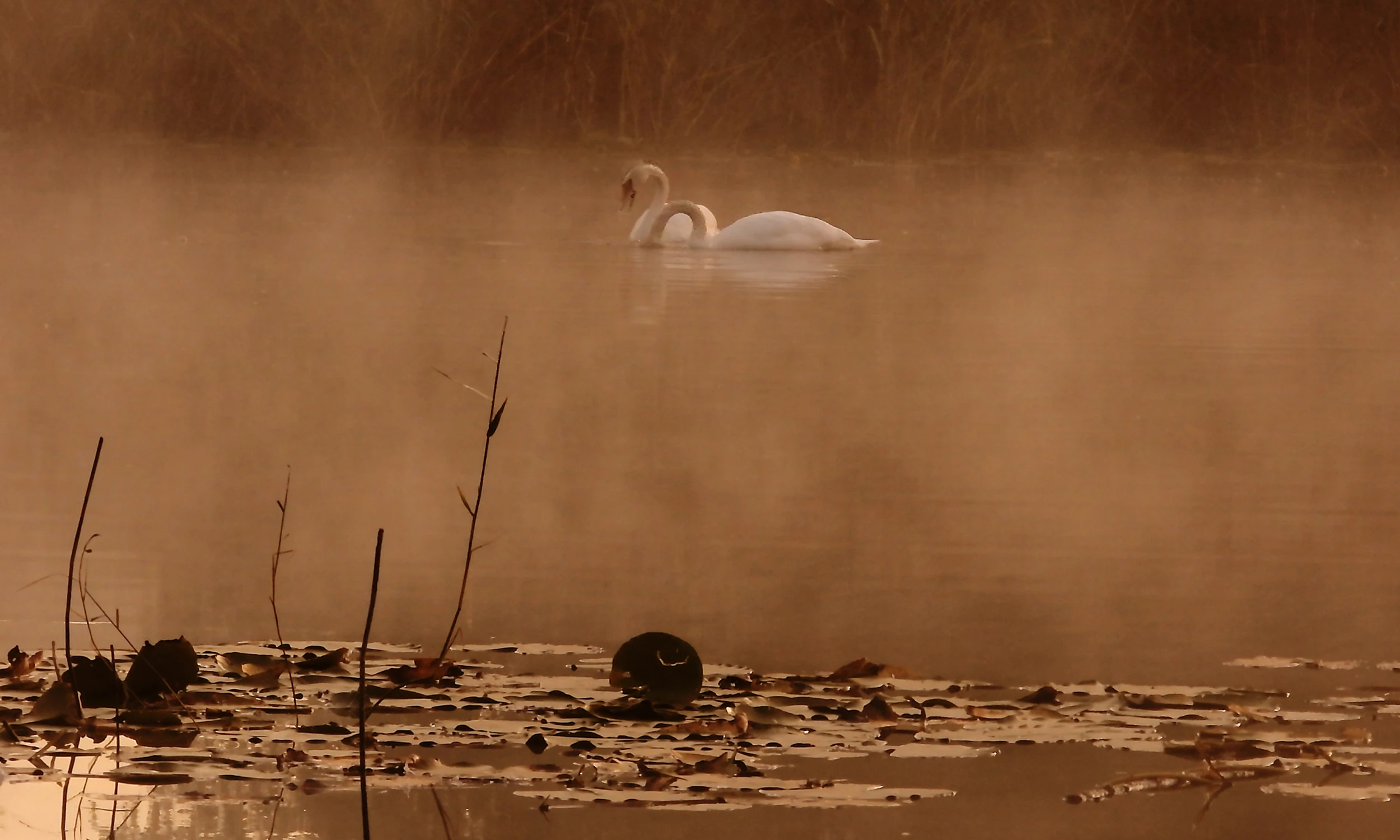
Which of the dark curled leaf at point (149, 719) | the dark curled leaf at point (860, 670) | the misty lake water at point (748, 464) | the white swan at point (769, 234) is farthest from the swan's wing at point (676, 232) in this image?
the dark curled leaf at point (149, 719)

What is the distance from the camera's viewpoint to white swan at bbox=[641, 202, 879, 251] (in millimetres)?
11836

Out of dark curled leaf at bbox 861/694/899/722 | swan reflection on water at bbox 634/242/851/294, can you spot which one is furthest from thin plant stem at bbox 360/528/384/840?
swan reflection on water at bbox 634/242/851/294

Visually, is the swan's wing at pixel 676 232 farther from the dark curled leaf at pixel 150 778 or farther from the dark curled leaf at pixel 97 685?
the dark curled leaf at pixel 150 778

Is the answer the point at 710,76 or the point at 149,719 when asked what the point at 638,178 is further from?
the point at 149,719

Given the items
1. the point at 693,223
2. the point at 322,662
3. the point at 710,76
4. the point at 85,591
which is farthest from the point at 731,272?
the point at 710,76

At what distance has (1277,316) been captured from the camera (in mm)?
8820

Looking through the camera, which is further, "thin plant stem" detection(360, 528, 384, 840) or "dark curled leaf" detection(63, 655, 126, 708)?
"dark curled leaf" detection(63, 655, 126, 708)

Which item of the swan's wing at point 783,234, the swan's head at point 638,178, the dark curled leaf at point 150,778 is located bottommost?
Result: the dark curled leaf at point 150,778

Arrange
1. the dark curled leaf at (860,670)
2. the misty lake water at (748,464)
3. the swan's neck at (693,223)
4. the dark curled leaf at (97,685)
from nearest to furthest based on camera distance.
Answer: the dark curled leaf at (97,685) < the dark curled leaf at (860,670) < the misty lake water at (748,464) < the swan's neck at (693,223)

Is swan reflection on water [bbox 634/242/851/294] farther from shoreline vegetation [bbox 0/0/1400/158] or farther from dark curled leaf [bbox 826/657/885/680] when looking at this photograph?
shoreline vegetation [bbox 0/0/1400/158]

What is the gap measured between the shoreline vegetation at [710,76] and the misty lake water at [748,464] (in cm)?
1184

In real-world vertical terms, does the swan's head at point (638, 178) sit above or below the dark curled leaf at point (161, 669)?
above

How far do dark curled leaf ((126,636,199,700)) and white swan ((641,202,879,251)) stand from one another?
348 inches

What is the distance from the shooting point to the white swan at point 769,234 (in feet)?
38.8
